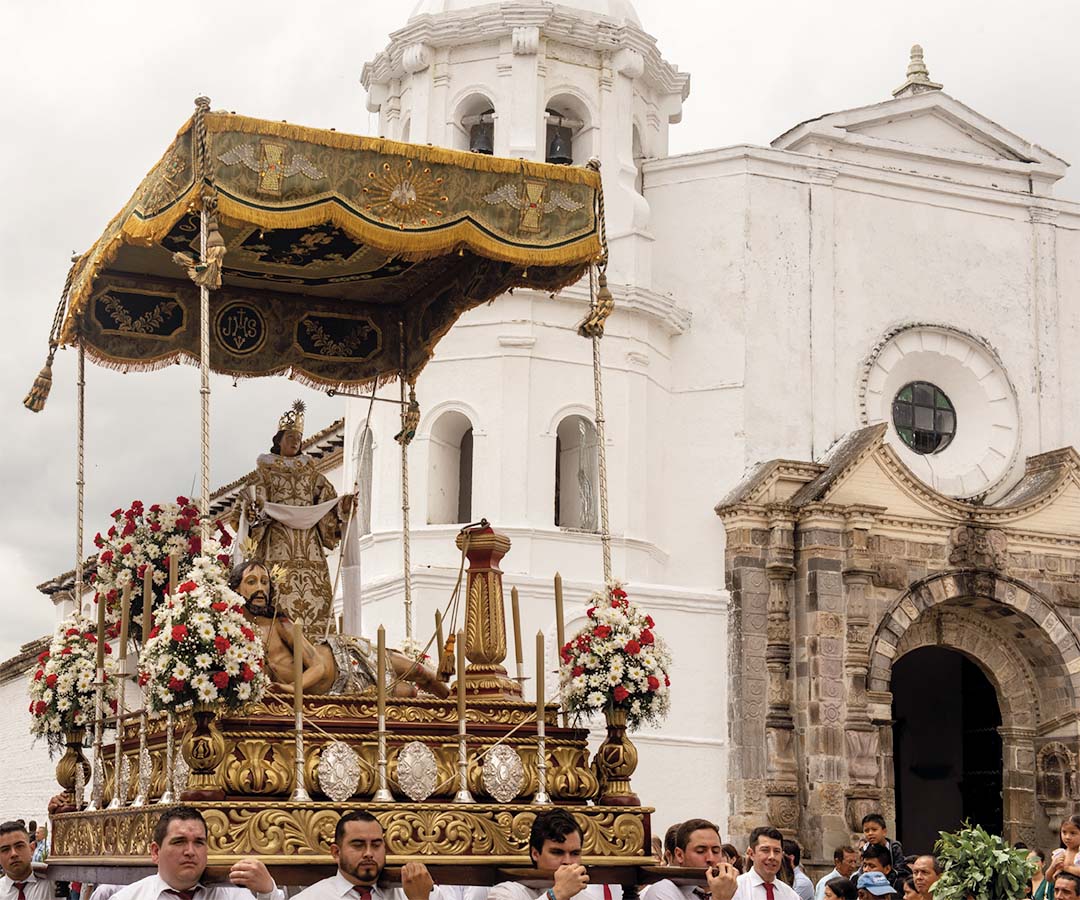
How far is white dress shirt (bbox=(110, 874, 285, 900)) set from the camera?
7613 mm

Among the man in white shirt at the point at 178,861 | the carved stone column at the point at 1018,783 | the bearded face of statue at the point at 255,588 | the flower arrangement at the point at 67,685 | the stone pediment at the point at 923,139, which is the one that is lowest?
the carved stone column at the point at 1018,783

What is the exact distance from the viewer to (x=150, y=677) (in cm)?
1046

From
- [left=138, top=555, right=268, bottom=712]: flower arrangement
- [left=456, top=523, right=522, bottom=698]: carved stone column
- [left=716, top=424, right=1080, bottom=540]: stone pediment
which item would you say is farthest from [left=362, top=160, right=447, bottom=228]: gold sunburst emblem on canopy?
[left=716, top=424, right=1080, bottom=540]: stone pediment

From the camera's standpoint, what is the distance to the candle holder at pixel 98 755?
12625mm

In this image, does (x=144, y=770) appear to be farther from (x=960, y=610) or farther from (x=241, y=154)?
(x=960, y=610)

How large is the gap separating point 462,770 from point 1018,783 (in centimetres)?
1514

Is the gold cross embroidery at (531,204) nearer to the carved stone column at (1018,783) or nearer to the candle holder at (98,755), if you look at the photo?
the candle holder at (98,755)

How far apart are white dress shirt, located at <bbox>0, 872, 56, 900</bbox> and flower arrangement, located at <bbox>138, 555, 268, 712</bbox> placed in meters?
1.23

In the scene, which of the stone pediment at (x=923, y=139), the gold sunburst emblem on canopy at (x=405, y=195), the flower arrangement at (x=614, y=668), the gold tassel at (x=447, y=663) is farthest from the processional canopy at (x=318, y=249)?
the stone pediment at (x=923, y=139)

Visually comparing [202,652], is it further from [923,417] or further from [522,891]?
[923,417]

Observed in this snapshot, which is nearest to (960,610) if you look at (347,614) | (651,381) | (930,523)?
(930,523)

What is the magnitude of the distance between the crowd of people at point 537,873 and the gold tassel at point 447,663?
1966 mm

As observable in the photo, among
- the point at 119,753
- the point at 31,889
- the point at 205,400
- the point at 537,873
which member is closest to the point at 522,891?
the point at 537,873

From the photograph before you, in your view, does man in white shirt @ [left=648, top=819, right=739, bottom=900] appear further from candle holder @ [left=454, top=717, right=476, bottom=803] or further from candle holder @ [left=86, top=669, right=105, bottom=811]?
candle holder @ [left=86, top=669, right=105, bottom=811]
